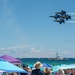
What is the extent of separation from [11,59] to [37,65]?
1204cm

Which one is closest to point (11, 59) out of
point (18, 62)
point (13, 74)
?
point (18, 62)

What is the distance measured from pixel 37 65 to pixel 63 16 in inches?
852

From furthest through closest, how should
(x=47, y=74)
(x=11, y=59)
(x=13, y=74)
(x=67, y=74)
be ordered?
(x=11, y=59)
(x=67, y=74)
(x=13, y=74)
(x=47, y=74)

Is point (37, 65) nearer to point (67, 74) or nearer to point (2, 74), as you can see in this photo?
point (2, 74)

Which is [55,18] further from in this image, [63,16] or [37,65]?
[37,65]

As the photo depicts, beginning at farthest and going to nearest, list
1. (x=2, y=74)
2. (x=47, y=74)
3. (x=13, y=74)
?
(x=13, y=74)
(x=2, y=74)
(x=47, y=74)

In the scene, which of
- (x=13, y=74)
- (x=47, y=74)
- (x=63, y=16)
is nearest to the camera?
(x=47, y=74)

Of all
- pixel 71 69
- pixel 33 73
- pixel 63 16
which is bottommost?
pixel 33 73

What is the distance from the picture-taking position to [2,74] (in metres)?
15.5

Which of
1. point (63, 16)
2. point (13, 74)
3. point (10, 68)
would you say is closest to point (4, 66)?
point (10, 68)

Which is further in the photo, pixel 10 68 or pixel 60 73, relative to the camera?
pixel 60 73

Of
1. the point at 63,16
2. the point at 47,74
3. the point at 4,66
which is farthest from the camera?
the point at 63,16

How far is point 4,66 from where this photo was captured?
1221 cm

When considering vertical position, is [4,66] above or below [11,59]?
below
